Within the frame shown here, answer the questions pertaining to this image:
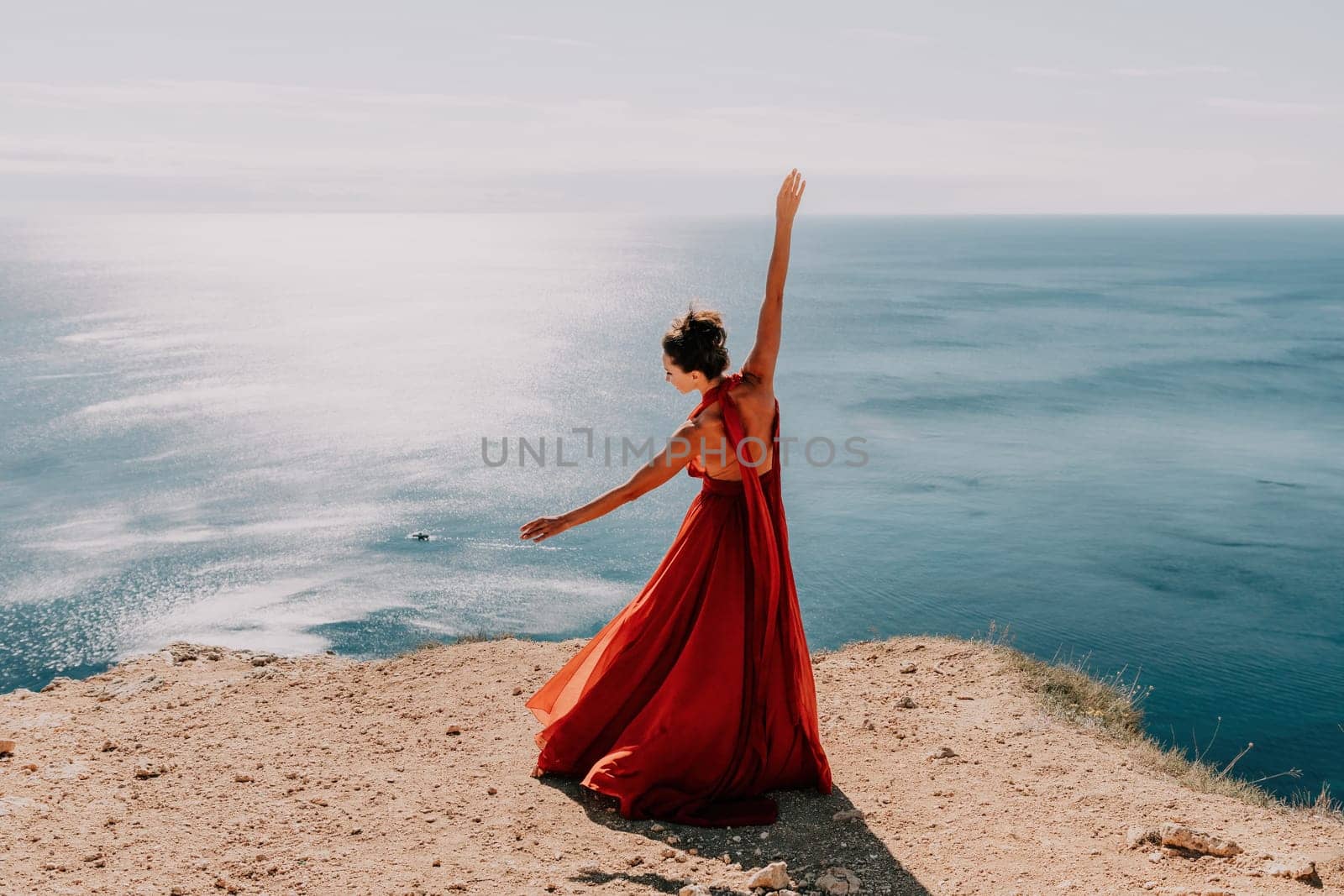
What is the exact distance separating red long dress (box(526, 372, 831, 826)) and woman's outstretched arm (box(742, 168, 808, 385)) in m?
0.17

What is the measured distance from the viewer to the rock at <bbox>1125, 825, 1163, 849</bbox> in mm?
4812

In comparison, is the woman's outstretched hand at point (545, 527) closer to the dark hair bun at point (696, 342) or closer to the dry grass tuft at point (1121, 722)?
the dark hair bun at point (696, 342)

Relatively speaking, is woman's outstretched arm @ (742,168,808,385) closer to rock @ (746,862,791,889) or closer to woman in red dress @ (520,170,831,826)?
woman in red dress @ (520,170,831,826)

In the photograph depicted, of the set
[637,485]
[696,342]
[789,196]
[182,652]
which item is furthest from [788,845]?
[182,652]

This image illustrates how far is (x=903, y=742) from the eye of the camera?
6.44 metres

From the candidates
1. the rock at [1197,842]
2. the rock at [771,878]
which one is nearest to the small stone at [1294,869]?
the rock at [1197,842]

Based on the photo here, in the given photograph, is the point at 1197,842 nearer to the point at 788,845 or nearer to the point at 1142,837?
the point at 1142,837

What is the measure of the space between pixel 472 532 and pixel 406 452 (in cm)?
1137

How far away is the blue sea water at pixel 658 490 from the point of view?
22234 mm

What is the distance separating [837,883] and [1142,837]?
62.6 inches

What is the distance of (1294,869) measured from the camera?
4.47 metres

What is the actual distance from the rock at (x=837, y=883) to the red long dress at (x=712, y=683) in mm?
597

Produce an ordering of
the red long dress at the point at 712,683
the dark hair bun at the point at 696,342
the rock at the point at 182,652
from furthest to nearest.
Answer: the rock at the point at 182,652 < the red long dress at the point at 712,683 < the dark hair bun at the point at 696,342

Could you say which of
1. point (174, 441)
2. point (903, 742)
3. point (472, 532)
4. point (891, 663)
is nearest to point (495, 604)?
point (472, 532)
